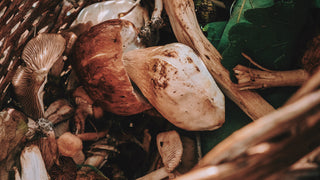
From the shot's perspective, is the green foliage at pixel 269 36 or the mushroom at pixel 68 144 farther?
the mushroom at pixel 68 144

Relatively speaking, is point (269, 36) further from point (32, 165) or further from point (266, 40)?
point (32, 165)

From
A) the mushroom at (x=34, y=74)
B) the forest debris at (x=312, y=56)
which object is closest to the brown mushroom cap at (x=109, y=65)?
the mushroom at (x=34, y=74)

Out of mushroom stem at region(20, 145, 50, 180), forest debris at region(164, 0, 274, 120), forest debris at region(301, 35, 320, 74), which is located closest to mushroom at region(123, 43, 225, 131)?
forest debris at region(164, 0, 274, 120)

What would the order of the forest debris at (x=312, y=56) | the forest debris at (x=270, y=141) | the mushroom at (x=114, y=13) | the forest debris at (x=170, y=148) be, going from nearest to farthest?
the forest debris at (x=270, y=141) → the forest debris at (x=312, y=56) → the forest debris at (x=170, y=148) → the mushroom at (x=114, y=13)

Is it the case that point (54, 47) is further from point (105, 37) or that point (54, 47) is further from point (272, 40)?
point (272, 40)

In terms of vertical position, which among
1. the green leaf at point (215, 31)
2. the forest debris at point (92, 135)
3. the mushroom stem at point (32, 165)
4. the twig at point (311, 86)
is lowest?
the forest debris at point (92, 135)

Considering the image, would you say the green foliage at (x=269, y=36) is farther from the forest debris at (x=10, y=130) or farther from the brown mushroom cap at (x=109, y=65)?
the forest debris at (x=10, y=130)

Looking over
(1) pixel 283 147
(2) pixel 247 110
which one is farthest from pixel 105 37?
(1) pixel 283 147

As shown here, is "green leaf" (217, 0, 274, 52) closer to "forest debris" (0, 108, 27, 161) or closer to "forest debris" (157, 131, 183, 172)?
"forest debris" (157, 131, 183, 172)
